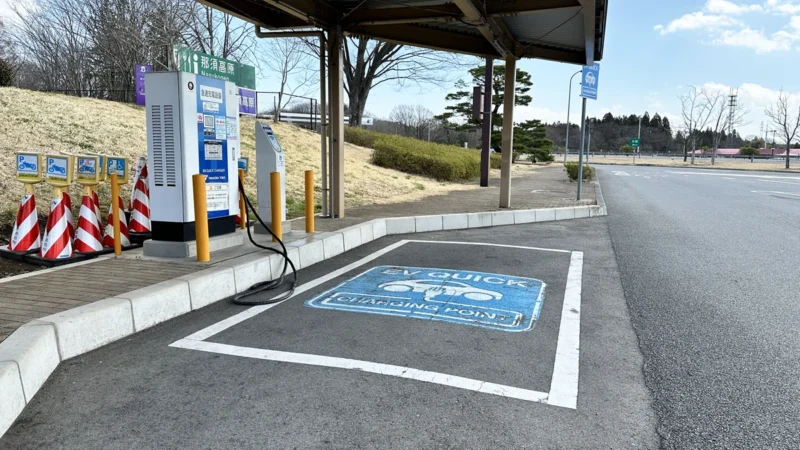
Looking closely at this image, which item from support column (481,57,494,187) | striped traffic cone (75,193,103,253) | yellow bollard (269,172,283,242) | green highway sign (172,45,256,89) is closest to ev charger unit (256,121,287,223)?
yellow bollard (269,172,283,242)

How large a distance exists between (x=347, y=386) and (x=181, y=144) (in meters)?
3.55

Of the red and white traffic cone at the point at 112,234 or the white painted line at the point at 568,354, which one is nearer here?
the white painted line at the point at 568,354

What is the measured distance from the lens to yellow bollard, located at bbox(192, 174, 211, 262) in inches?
199

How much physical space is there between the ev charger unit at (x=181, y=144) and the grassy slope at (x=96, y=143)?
9.17 ft

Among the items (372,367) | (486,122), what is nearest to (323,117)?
(372,367)

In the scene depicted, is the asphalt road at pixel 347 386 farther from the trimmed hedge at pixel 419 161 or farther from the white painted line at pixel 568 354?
the trimmed hedge at pixel 419 161

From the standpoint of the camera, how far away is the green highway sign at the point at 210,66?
5598mm

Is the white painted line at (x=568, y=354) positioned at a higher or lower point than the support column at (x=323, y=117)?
lower

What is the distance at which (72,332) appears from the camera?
11.3ft

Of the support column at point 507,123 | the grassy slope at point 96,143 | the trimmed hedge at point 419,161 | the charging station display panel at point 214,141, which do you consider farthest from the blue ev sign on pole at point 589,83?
the charging station display panel at point 214,141

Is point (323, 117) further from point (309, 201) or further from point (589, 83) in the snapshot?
point (589, 83)

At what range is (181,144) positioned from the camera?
17.7ft

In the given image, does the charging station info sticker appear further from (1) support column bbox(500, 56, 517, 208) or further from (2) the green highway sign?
(1) support column bbox(500, 56, 517, 208)

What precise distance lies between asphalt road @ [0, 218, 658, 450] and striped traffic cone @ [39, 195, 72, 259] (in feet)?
6.73
